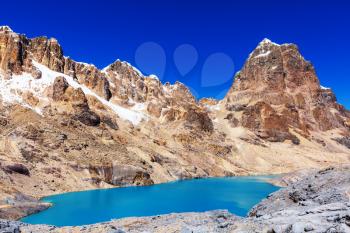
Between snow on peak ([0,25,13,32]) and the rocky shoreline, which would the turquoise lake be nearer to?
the rocky shoreline

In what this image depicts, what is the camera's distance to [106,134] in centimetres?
10906

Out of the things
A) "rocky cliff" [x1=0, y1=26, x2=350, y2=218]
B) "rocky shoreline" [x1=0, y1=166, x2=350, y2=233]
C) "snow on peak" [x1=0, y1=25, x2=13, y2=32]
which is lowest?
"rocky shoreline" [x1=0, y1=166, x2=350, y2=233]

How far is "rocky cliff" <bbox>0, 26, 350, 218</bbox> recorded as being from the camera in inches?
3184

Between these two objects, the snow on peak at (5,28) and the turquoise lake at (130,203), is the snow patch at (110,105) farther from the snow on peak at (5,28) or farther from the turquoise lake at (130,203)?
the turquoise lake at (130,203)

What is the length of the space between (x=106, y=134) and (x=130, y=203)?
162 feet

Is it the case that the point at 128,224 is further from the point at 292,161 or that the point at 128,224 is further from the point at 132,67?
the point at 132,67

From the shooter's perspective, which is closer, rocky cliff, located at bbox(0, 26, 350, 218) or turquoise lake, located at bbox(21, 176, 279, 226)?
turquoise lake, located at bbox(21, 176, 279, 226)

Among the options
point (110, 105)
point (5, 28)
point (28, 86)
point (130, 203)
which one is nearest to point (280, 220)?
point (130, 203)

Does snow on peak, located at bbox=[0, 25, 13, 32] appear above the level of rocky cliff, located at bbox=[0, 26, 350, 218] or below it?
above

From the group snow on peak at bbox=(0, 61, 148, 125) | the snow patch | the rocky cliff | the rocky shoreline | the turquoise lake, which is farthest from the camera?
the snow patch

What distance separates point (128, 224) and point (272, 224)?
13.6 m

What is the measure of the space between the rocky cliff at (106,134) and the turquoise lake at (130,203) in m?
4.77

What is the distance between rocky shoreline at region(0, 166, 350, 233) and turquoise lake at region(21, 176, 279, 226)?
1495 cm

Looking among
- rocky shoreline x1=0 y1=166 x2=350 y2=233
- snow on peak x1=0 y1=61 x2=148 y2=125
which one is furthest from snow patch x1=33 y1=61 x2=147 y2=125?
rocky shoreline x1=0 y1=166 x2=350 y2=233
